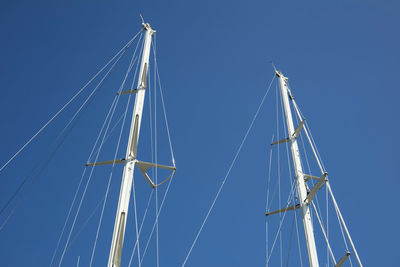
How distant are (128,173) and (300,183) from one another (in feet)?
30.2

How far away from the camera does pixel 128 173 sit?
13680 millimetres

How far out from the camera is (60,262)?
1280cm

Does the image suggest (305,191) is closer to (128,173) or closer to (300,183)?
(300,183)

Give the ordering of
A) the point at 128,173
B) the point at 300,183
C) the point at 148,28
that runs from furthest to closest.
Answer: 1. the point at 148,28
2. the point at 300,183
3. the point at 128,173

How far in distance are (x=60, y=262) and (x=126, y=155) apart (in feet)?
15.3

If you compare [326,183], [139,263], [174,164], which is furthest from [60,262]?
[326,183]

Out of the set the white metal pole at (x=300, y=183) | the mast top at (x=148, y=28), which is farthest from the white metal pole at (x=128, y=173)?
the white metal pole at (x=300, y=183)

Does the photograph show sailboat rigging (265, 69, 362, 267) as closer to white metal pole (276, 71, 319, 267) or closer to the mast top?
white metal pole (276, 71, 319, 267)

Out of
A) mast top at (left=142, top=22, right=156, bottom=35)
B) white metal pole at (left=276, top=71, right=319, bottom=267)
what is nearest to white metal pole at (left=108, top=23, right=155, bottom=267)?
mast top at (left=142, top=22, right=156, bottom=35)

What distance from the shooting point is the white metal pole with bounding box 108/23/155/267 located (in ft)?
38.2

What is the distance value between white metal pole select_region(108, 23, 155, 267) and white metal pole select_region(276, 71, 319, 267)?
8.11 meters

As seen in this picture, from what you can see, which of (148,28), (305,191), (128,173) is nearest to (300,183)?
(305,191)

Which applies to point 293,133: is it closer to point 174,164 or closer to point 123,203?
point 174,164

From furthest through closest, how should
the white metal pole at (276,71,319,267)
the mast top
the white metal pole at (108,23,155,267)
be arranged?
the mast top, the white metal pole at (276,71,319,267), the white metal pole at (108,23,155,267)
